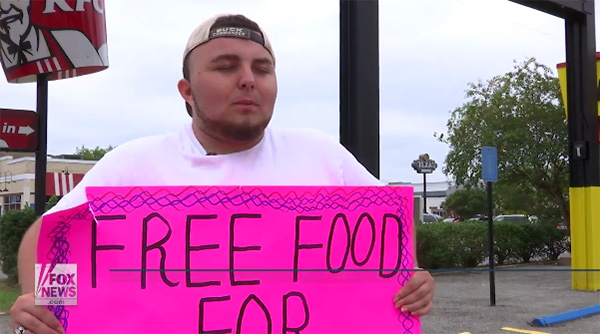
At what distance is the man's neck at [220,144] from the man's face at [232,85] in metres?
0.04

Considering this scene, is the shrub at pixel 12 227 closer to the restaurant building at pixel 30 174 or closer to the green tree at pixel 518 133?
the restaurant building at pixel 30 174

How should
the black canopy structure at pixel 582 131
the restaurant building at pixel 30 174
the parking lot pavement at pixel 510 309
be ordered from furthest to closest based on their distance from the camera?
the black canopy structure at pixel 582 131
the parking lot pavement at pixel 510 309
the restaurant building at pixel 30 174

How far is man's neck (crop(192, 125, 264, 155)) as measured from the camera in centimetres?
136

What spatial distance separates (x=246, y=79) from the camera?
1.27 metres

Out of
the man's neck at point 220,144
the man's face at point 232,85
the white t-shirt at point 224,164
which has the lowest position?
the white t-shirt at point 224,164

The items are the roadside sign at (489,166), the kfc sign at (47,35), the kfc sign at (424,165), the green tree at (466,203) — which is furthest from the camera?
the green tree at (466,203)

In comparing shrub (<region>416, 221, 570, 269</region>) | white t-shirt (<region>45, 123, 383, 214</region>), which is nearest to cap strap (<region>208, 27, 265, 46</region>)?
white t-shirt (<region>45, 123, 383, 214</region>)

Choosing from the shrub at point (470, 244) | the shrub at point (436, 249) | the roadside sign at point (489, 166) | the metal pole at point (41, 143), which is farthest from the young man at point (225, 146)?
the shrub at point (470, 244)

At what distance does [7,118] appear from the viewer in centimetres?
279

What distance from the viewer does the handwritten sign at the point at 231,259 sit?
4.00ft

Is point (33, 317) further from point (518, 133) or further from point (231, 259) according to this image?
point (518, 133)

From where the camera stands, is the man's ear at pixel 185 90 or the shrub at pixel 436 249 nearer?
the man's ear at pixel 185 90

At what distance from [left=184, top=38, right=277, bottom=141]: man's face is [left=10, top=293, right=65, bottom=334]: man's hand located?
0.50 m

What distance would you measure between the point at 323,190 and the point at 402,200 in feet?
0.62
